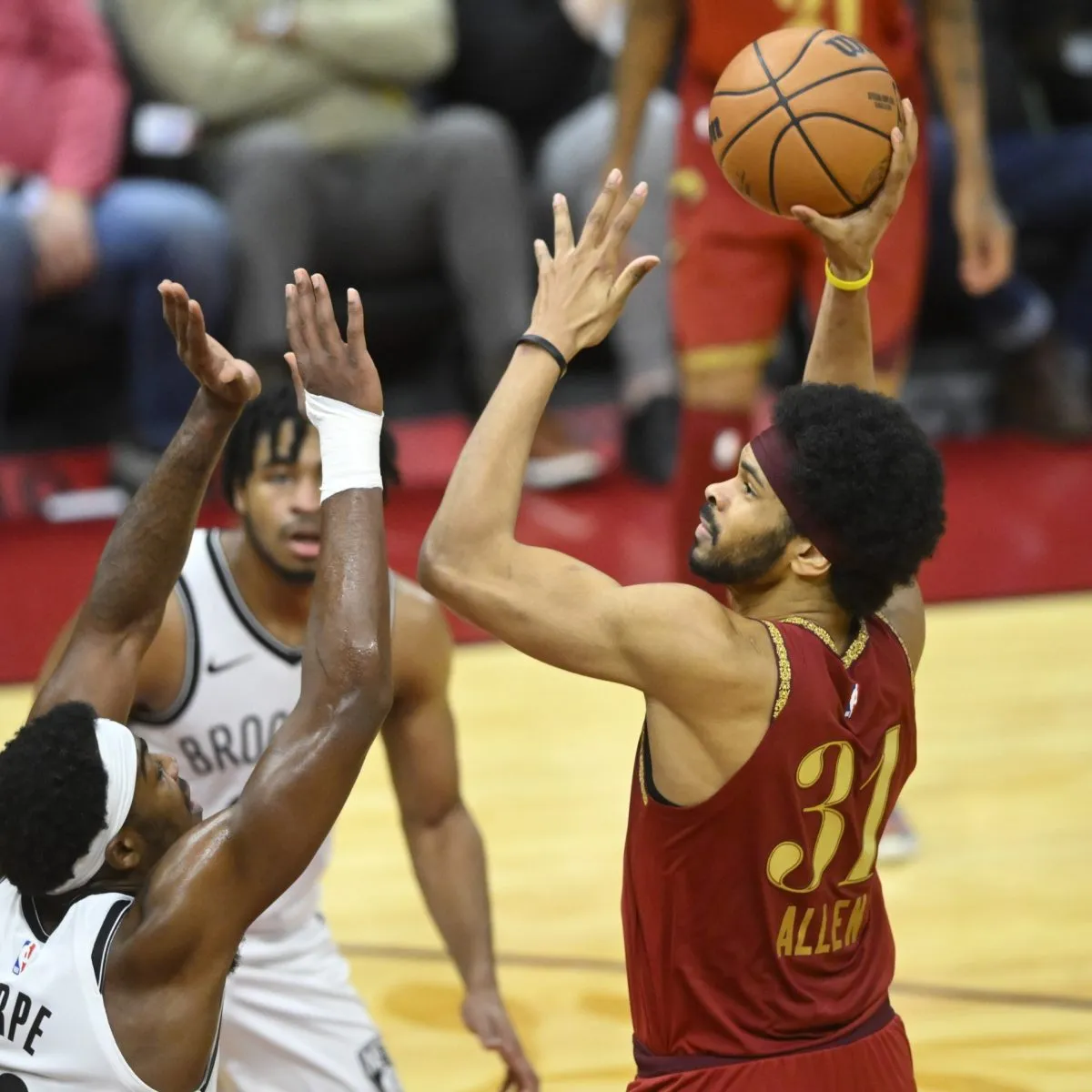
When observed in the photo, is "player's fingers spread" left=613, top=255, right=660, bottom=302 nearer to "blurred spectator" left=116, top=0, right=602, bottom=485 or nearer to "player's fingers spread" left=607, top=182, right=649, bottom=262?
"player's fingers spread" left=607, top=182, right=649, bottom=262

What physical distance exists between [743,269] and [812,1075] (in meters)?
2.62

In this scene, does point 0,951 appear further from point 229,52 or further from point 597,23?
point 597,23

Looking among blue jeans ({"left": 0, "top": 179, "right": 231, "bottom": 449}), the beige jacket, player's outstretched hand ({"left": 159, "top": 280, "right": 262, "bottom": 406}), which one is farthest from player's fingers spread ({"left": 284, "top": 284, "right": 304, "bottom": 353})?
the beige jacket

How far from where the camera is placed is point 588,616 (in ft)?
8.55

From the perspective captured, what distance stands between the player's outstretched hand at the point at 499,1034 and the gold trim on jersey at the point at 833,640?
1203 mm

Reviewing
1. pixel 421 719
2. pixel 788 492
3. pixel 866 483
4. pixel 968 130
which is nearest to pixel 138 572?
pixel 421 719

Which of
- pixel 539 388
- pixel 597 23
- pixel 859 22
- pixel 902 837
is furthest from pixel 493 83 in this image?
pixel 539 388

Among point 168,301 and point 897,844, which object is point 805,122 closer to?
point 168,301

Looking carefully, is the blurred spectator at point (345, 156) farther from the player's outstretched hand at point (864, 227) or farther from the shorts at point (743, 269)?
the player's outstretched hand at point (864, 227)

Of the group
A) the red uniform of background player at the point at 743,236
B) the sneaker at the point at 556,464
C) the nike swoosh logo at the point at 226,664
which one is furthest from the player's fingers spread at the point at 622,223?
the sneaker at the point at 556,464

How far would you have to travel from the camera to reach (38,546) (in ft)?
23.2

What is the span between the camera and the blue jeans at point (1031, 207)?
829 cm

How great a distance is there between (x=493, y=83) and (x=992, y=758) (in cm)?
420

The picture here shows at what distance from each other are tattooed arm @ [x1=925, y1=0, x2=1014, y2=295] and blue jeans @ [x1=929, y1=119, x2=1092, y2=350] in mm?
3166
